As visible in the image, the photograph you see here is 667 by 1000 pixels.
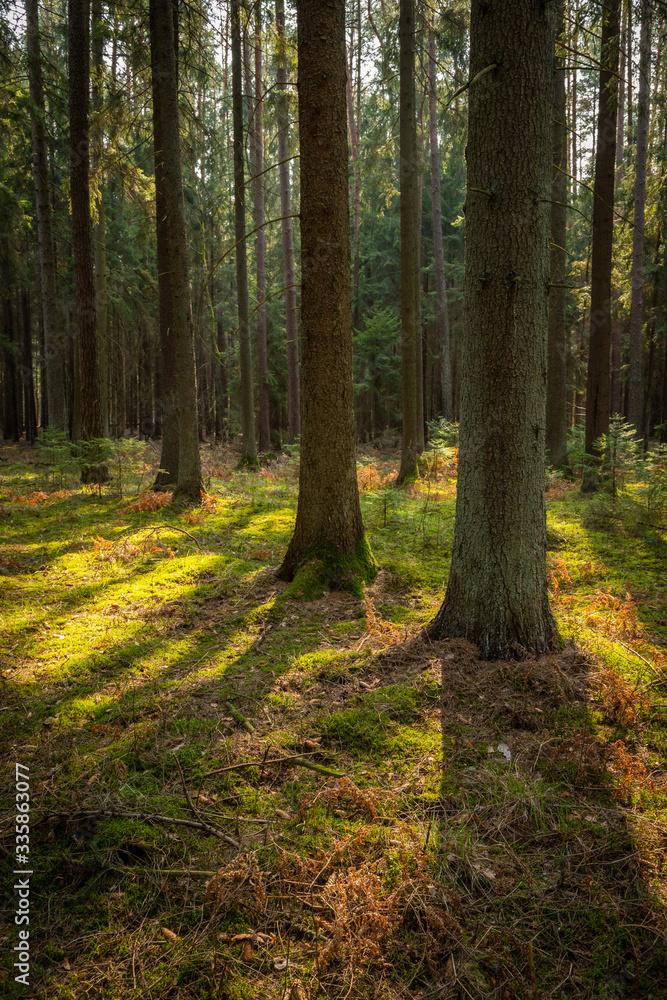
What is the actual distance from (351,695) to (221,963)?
68.9 inches

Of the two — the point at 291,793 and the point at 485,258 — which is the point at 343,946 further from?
the point at 485,258

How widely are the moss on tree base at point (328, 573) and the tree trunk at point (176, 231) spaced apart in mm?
4389

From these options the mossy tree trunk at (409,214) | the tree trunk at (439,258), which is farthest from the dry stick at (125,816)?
the tree trunk at (439,258)

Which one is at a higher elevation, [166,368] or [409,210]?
[409,210]

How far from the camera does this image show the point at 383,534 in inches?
285

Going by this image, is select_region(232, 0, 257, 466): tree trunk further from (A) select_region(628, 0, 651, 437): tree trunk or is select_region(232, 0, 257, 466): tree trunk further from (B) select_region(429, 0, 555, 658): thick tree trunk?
(A) select_region(628, 0, 651, 437): tree trunk

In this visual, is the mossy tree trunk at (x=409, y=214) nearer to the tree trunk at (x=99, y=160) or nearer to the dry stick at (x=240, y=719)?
the tree trunk at (x=99, y=160)

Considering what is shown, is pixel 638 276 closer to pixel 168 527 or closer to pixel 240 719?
pixel 168 527

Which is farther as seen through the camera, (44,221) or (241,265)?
(241,265)

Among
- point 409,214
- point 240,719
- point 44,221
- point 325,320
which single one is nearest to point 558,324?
point 409,214

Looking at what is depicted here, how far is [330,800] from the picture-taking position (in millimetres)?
2590

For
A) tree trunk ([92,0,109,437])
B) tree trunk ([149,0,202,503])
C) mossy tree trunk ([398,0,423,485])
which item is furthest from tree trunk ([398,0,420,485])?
tree trunk ([92,0,109,437])

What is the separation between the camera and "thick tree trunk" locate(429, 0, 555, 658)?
344cm

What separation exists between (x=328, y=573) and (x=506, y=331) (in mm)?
2848
